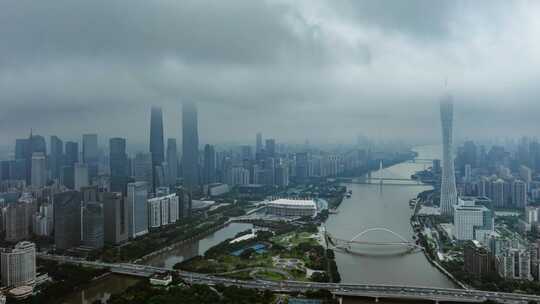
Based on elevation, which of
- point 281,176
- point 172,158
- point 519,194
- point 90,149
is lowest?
point 519,194

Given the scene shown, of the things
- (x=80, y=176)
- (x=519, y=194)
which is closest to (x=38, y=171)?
(x=80, y=176)

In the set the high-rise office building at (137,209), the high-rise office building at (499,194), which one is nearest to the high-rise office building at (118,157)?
the high-rise office building at (137,209)

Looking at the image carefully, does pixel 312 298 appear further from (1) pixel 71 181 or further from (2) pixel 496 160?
(2) pixel 496 160

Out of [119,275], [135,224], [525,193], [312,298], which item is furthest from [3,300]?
[525,193]

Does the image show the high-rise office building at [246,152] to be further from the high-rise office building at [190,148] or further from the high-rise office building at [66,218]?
the high-rise office building at [66,218]

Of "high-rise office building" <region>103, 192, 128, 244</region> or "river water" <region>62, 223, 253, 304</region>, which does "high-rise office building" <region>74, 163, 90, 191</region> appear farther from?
"river water" <region>62, 223, 253, 304</region>

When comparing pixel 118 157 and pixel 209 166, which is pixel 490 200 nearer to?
pixel 209 166
